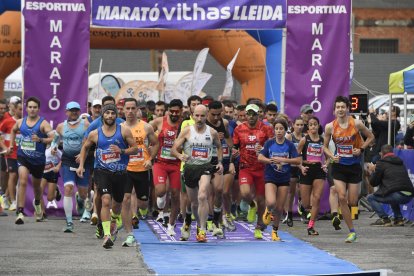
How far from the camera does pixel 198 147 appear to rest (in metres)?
15.1

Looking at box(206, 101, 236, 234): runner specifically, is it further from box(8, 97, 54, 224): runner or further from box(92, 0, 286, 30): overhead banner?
box(92, 0, 286, 30): overhead banner

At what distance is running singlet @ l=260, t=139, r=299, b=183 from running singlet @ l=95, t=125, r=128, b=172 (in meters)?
2.26

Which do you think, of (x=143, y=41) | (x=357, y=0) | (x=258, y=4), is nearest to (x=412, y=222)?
Result: (x=258, y=4)

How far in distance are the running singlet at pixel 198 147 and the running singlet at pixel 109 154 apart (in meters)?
1.05

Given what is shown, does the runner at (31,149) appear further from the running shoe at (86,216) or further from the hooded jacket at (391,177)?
the hooded jacket at (391,177)

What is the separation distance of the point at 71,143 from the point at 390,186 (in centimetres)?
499

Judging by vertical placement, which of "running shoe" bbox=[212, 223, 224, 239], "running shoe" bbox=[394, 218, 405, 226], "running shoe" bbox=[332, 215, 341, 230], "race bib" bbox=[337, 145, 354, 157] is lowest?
"running shoe" bbox=[394, 218, 405, 226]

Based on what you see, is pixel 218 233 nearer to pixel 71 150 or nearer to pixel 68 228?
pixel 68 228

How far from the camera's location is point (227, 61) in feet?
81.8

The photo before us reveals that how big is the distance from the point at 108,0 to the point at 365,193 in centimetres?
704

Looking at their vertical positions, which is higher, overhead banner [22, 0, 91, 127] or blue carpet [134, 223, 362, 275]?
overhead banner [22, 0, 91, 127]

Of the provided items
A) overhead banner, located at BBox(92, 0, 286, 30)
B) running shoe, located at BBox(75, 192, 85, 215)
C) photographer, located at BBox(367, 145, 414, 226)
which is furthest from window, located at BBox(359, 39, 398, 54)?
running shoe, located at BBox(75, 192, 85, 215)

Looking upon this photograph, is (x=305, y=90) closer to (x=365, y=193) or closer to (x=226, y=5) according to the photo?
(x=226, y=5)

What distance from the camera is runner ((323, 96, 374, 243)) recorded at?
1569 centimetres
